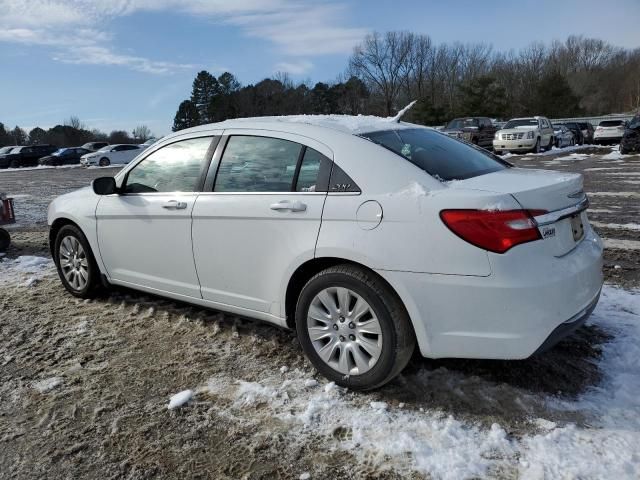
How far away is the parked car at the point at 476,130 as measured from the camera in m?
26.5

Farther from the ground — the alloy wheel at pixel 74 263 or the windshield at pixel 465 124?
the windshield at pixel 465 124

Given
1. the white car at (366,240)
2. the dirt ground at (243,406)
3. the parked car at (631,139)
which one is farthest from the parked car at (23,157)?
the white car at (366,240)

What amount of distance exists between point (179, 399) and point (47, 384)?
971 millimetres

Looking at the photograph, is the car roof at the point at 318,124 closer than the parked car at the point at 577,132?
Yes

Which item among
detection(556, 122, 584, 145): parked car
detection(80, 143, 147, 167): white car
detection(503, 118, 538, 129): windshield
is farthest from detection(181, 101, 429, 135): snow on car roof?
detection(80, 143, 147, 167): white car

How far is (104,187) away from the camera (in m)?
4.55

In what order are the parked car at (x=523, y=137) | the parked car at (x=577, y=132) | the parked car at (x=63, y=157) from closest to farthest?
the parked car at (x=523, y=137), the parked car at (x=577, y=132), the parked car at (x=63, y=157)

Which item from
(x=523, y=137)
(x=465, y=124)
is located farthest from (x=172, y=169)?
(x=465, y=124)

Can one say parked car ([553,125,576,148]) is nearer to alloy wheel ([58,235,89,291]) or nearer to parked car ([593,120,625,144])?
parked car ([593,120,625,144])

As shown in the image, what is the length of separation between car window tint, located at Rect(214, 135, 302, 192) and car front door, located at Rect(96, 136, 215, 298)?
0.24 metres

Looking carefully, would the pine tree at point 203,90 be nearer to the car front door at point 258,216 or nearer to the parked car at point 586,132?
the parked car at point 586,132

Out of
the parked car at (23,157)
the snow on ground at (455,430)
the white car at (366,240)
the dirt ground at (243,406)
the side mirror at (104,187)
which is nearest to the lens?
the snow on ground at (455,430)

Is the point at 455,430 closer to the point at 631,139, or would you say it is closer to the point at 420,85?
the point at 631,139

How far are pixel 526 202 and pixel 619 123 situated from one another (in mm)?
33918
